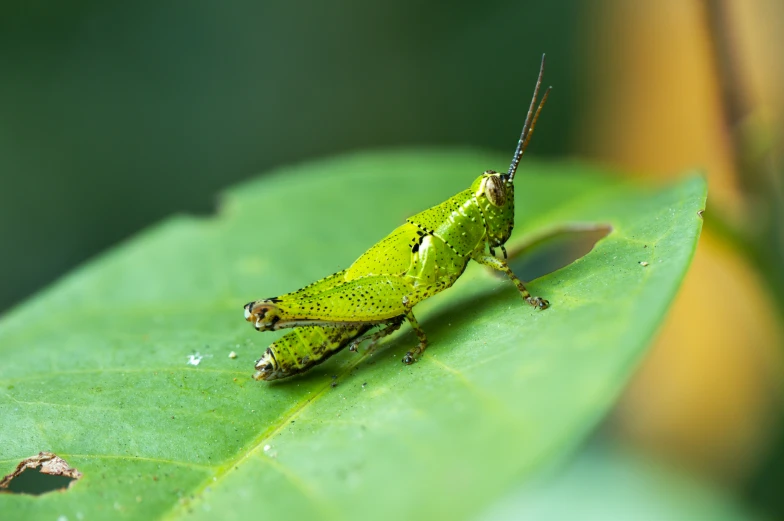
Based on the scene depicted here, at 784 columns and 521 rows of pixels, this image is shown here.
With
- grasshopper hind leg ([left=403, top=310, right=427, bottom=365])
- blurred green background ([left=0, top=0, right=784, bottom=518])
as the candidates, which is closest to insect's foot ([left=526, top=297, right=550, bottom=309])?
grasshopper hind leg ([left=403, top=310, right=427, bottom=365])

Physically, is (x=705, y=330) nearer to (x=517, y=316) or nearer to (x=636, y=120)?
(x=636, y=120)

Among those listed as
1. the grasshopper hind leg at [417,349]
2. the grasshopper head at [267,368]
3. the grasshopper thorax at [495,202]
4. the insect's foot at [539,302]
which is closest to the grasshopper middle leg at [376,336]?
the grasshopper hind leg at [417,349]

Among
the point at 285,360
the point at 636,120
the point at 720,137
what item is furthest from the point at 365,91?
the point at 285,360

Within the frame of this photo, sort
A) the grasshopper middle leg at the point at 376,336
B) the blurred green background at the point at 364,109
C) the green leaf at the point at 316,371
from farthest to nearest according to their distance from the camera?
the blurred green background at the point at 364,109 < the grasshopper middle leg at the point at 376,336 < the green leaf at the point at 316,371

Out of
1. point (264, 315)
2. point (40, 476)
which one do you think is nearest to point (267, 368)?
point (264, 315)

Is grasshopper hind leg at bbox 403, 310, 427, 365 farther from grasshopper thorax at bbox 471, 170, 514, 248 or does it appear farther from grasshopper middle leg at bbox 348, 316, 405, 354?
grasshopper thorax at bbox 471, 170, 514, 248

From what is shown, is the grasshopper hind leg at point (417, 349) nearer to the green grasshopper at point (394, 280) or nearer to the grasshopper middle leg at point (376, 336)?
the green grasshopper at point (394, 280)
